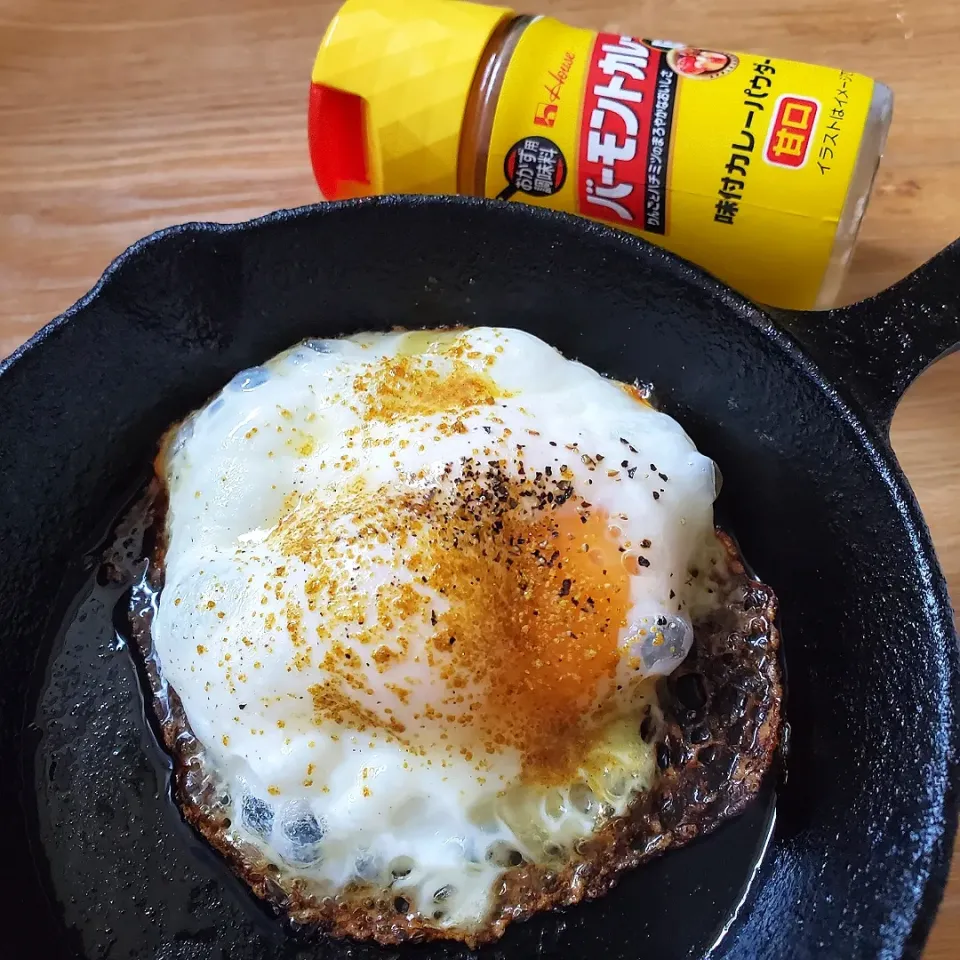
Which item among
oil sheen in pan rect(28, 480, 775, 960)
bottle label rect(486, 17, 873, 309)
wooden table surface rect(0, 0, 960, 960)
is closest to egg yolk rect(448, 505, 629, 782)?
oil sheen in pan rect(28, 480, 775, 960)

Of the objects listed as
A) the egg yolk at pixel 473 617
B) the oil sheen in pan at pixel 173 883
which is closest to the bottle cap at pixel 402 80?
the egg yolk at pixel 473 617

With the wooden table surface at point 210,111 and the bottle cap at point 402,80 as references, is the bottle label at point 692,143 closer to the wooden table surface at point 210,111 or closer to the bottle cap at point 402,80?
the bottle cap at point 402,80

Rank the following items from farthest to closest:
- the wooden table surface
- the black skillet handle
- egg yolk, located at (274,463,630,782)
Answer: the wooden table surface, the black skillet handle, egg yolk, located at (274,463,630,782)

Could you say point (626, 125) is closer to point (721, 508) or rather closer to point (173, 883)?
point (721, 508)

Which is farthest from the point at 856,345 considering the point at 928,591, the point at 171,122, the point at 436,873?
the point at 171,122

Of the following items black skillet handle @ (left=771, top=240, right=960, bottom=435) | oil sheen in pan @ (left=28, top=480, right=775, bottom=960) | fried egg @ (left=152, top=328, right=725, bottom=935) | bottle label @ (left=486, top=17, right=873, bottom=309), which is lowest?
oil sheen in pan @ (left=28, top=480, right=775, bottom=960)

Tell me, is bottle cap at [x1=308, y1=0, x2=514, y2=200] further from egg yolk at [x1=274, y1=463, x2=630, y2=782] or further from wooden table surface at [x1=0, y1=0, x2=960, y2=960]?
egg yolk at [x1=274, y1=463, x2=630, y2=782]

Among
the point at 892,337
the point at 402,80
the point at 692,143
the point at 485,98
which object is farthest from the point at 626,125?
the point at 892,337

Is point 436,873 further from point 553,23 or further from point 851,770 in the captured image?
point 553,23
